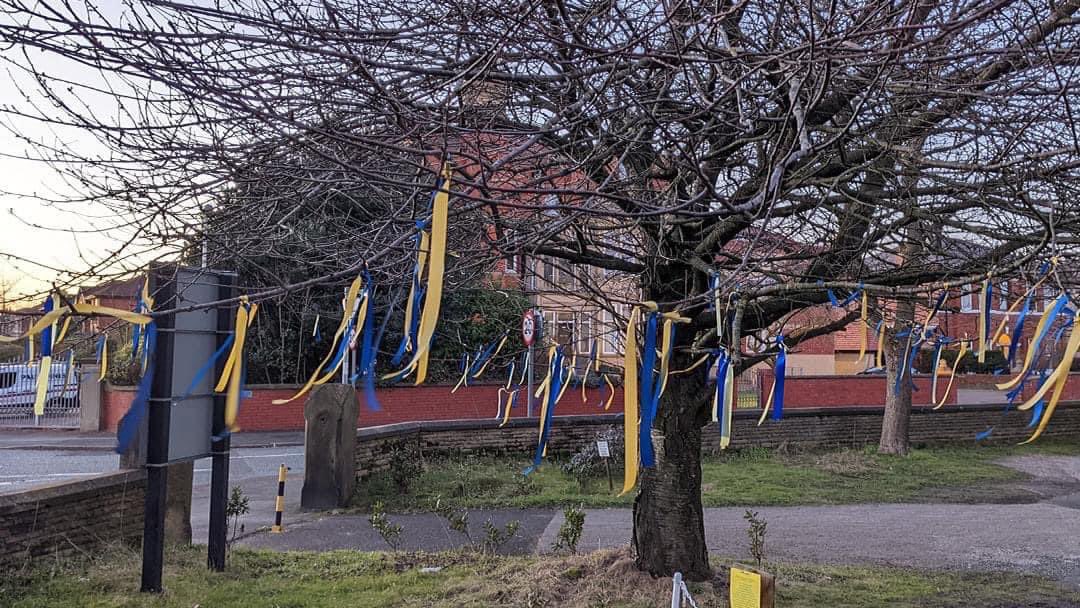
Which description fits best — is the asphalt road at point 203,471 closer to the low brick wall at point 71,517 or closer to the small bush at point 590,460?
the low brick wall at point 71,517

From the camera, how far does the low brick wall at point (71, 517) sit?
23.8 feet

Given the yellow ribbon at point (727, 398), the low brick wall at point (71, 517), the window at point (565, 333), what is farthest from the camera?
the window at point (565, 333)

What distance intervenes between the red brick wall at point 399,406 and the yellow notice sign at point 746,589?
18191 mm

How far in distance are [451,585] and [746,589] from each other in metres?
3.90

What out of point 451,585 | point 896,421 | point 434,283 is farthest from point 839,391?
point 434,283

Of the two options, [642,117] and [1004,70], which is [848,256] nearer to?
[1004,70]

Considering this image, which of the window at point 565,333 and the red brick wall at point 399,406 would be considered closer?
the window at point 565,333

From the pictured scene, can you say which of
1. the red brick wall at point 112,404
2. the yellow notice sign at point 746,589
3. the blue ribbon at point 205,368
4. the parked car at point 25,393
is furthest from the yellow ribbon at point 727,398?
the parked car at point 25,393

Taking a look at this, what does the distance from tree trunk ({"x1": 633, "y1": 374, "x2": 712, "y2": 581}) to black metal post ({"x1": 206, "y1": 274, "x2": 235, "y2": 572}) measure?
149 inches

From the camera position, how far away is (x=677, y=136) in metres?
5.89

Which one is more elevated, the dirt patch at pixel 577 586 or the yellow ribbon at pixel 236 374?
the yellow ribbon at pixel 236 374

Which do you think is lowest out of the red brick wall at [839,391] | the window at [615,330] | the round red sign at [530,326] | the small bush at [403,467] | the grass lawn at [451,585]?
the grass lawn at [451,585]

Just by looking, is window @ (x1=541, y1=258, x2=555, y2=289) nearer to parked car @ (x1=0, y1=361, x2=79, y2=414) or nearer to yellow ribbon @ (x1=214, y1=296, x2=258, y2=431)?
yellow ribbon @ (x1=214, y1=296, x2=258, y2=431)

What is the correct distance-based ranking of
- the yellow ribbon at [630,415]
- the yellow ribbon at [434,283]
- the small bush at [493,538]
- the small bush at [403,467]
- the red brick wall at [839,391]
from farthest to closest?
the red brick wall at [839,391], the small bush at [403,467], the small bush at [493,538], the yellow ribbon at [630,415], the yellow ribbon at [434,283]
